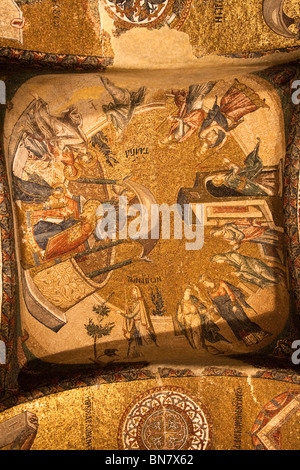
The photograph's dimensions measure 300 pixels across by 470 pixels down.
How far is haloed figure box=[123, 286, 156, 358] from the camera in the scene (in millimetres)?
5703

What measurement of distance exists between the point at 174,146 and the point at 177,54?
1106 millimetres

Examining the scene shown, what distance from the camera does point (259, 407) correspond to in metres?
5.11

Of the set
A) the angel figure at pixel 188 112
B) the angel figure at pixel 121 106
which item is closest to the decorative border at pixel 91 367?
the angel figure at pixel 188 112

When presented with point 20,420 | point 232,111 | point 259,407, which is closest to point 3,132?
point 232,111

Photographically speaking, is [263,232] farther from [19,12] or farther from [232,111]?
[19,12]

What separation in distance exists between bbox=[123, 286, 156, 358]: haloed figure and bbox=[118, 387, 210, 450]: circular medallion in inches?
26.6

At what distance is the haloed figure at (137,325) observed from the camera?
5703 mm

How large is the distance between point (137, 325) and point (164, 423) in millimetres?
1215

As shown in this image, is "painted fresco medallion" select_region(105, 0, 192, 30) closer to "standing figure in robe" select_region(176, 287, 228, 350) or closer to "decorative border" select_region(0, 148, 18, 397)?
"decorative border" select_region(0, 148, 18, 397)

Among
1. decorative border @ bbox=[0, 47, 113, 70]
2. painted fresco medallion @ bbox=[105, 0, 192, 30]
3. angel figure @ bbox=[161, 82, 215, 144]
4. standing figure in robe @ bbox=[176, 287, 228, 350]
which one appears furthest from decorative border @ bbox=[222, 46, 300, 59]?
standing figure in robe @ bbox=[176, 287, 228, 350]

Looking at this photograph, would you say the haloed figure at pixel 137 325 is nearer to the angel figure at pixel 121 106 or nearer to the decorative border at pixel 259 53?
the angel figure at pixel 121 106

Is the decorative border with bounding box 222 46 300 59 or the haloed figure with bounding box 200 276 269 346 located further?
the haloed figure with bounding box 200 276 269 346

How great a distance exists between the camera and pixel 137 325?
576 cm

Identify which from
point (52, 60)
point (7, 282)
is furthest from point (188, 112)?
point (7, 282)
